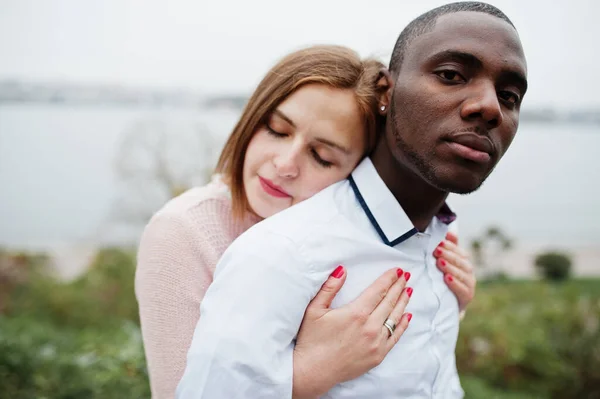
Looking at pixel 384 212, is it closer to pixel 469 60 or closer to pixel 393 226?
pixel 393 226

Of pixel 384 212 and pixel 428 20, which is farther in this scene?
pixel 384 212

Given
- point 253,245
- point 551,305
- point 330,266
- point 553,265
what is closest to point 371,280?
point 330,266

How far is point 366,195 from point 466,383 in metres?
2.57

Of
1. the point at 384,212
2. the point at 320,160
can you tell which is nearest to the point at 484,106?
the point at 384,212

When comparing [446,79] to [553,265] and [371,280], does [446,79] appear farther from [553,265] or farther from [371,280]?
[553,265]

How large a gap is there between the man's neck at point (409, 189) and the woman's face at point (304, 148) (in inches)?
4.4

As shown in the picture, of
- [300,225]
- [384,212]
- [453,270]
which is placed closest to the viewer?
[300,225]

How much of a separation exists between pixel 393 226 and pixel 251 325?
0.56 m

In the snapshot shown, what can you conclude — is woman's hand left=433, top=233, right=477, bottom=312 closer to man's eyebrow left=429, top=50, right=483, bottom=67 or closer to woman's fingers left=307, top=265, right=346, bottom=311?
woman's fingers left=307, top=265, right=346, bottom=311

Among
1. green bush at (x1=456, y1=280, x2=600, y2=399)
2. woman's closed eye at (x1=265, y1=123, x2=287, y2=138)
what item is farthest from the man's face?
green bush at (x1=456, y1=280, x2=600, y2=399)

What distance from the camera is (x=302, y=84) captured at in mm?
1791

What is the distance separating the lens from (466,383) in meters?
3.78

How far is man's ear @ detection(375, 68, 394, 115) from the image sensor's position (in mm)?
1715

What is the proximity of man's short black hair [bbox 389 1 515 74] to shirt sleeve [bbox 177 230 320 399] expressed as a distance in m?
0.66
